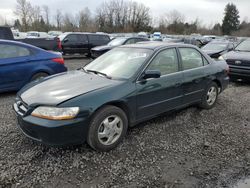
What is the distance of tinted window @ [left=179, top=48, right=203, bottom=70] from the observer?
4.55 m

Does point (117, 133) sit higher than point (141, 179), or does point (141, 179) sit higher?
point (117, 133)

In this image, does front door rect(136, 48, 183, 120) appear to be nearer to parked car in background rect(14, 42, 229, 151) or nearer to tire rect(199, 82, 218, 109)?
parked car in background rect(14, 42, 229, 151)

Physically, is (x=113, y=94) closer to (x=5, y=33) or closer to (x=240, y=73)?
(x=240, y=73)

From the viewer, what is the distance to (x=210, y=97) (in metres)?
5.25

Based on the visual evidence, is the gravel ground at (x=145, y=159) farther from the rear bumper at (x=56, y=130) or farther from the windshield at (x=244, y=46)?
the windshield at (x=244, y=46)

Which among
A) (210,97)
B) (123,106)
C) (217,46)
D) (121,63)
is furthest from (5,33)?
(217,46)

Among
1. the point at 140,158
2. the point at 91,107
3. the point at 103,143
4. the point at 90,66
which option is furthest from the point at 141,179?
the point at 90,66

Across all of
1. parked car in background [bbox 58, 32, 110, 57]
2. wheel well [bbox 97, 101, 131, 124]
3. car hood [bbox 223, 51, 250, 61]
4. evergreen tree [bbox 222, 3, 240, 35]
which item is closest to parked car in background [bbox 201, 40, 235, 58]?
car hood [bbox 223, 51, 250, 61]

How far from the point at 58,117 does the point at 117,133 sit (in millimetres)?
976

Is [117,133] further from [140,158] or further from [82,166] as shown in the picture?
[82,166]

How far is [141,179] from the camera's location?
2820mm

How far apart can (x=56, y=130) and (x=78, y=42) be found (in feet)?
42.3

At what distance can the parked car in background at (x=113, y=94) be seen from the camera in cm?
297

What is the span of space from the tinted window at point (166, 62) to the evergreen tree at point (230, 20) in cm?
7630
